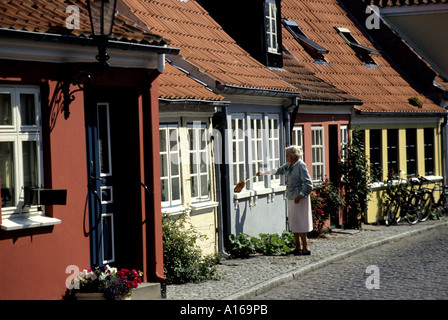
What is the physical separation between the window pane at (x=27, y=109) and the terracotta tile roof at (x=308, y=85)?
9260mm

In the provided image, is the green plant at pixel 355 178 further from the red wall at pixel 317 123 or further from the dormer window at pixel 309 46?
the dormer window at pixel 309 46

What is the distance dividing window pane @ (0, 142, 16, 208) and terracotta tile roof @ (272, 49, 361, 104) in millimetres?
9558

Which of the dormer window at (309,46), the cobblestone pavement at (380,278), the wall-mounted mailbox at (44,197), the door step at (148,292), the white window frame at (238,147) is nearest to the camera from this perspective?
the wall-mounted mailbox at (44,197)

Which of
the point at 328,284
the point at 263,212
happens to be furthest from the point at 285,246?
the point at 328,284

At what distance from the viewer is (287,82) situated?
18.2 m

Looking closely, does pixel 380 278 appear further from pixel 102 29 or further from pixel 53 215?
pixel 102 29

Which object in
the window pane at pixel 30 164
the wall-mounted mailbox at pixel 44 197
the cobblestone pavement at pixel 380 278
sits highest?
the window pane at pixel 30 164

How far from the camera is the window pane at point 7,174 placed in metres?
9.21

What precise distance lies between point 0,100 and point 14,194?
3.32 feet

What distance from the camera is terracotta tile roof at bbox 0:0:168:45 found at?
902cm

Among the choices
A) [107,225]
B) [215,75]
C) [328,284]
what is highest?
[215,75]

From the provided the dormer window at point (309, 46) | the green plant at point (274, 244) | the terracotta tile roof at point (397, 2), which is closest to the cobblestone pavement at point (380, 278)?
the green plant at point (274, 244)

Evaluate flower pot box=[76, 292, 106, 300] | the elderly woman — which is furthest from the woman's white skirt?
flower pot box=[76, 292, 106, 300]
